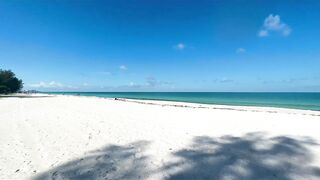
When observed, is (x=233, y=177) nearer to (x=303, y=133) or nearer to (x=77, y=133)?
(x=303, y=133)

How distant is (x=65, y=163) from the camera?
501cm

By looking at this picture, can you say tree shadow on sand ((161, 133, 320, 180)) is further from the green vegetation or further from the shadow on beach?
the green vegetation

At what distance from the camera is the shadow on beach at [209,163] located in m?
4.35

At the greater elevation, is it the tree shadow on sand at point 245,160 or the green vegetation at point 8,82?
the green vegetation at point 8,82

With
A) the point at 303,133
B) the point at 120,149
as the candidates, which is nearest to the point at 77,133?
the point at 120,149

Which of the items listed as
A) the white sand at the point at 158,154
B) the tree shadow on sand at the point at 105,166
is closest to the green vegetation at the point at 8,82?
the white sand at the point at 158,154

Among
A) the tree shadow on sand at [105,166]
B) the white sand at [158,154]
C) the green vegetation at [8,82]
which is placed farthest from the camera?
the green vegetation at [8,82]

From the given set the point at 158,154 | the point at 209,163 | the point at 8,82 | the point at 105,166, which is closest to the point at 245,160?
the point at 209,163

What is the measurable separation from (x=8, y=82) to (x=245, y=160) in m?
62.3

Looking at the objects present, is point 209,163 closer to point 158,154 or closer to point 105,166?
point 158,154

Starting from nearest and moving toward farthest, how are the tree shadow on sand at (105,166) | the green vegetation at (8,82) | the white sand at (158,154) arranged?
the tree shadow on sand at (105,166) < the white sand at (158,154) < the green vegetation at (8,82)

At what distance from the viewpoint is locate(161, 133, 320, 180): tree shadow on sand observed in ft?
14.3

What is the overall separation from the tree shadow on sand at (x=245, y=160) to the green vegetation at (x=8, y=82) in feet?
188

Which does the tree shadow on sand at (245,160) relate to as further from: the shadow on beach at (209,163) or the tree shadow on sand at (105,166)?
the tree shadow on sand at (105,166)
